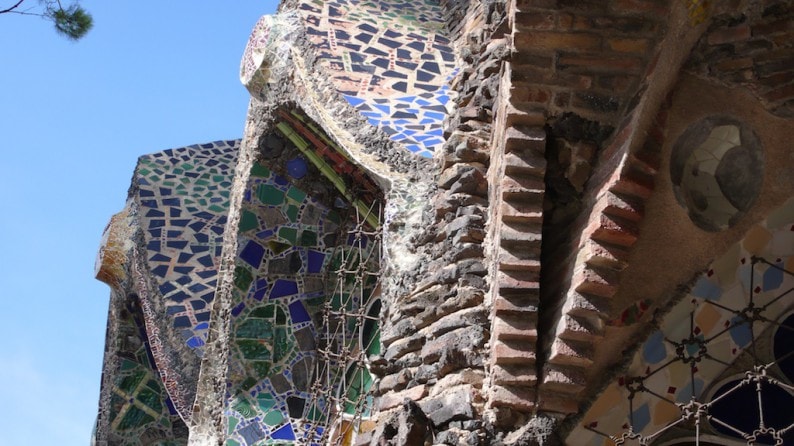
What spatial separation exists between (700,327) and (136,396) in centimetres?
480

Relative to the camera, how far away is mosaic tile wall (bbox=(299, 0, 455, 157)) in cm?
557

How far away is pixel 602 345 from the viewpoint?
4008 millimetres

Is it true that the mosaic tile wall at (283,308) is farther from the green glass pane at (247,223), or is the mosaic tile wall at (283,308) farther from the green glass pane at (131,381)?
the green glass pane at (131,381)

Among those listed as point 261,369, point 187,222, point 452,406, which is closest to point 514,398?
point 452,406

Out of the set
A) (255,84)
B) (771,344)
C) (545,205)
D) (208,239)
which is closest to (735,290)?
(771,344)

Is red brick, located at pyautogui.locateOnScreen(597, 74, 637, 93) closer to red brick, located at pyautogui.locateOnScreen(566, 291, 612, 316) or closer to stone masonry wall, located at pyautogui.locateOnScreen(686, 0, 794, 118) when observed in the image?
stone masonry wall, located at pyautogui.locateOnScreen(686, 0, 794, 118)

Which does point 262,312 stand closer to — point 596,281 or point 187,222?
point 187,222

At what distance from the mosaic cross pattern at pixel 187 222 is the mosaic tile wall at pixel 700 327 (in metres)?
3.25

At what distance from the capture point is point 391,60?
20.4ft

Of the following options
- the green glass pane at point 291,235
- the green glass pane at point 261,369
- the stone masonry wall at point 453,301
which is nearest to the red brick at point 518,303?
the stone masonry wall at point 453,301

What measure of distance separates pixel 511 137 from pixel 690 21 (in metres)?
0.66

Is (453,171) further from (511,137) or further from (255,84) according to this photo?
(255,84)

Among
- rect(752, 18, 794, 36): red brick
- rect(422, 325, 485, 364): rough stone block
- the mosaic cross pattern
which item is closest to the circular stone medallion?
rect(752, 18, 794, 36): red brick

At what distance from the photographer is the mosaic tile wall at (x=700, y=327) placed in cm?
406
